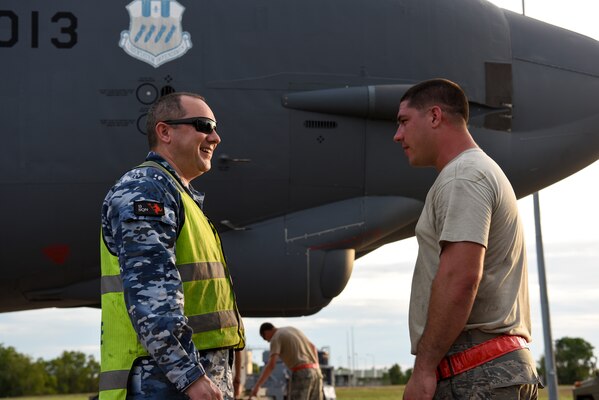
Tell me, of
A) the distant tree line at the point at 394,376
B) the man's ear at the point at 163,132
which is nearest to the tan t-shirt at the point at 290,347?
the man's ear at the point at 163,132

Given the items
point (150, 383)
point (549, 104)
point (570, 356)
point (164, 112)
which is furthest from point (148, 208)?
point (570, 356)

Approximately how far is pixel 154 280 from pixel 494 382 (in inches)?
51.6

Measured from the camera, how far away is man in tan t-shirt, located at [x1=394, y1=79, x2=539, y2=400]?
3.49 m

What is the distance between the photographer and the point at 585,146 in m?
8.43

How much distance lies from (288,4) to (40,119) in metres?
2.27

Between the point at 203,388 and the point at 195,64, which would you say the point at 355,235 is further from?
the point at 203,388

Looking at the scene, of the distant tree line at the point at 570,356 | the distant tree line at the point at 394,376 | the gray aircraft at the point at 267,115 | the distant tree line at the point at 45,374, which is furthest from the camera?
the distant tree line at the point at 394,376

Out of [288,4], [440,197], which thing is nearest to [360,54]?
[288,4]

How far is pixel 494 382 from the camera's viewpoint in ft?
11.6

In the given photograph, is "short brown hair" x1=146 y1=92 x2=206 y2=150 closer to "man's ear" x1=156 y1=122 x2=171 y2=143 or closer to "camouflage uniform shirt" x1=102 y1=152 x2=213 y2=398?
"man's ear" x1=156 y1=122 x2=171 y2=143

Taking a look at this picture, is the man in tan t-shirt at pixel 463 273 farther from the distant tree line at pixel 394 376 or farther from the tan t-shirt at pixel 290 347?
the distant tree line at pixel 394 376

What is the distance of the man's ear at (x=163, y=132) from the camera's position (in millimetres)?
3756

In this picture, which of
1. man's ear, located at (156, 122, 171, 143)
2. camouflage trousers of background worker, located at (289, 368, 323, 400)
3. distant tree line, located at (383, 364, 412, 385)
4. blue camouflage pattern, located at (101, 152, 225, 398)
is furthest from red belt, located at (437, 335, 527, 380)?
distant tree line, located at (383, 364, 412, 385)

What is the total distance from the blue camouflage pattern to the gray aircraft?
14.3 ft
